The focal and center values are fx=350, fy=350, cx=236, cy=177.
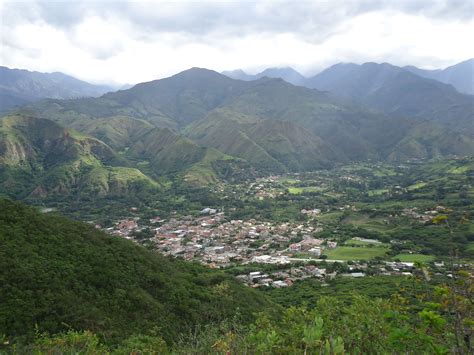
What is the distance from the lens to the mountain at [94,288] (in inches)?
1209

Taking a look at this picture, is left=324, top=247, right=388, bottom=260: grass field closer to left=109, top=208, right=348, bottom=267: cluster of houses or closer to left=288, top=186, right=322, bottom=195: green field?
left=109, top=208, right=348, bottom=267: cluster of houses

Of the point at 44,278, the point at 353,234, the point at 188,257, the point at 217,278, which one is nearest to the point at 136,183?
the point at 188,257

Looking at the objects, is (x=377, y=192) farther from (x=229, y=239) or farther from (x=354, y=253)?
(x=229, y=239)

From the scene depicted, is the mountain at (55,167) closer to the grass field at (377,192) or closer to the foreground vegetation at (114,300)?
the grass field at (377,192)

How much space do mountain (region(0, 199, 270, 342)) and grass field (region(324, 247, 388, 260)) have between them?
39.5 m

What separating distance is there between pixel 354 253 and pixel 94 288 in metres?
64.9

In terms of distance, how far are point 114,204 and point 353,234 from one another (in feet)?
328

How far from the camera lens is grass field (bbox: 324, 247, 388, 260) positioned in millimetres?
82188

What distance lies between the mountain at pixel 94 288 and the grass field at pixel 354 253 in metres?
39.5

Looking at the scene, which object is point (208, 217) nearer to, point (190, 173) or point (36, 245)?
point (190, 173)

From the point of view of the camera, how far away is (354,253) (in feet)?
277

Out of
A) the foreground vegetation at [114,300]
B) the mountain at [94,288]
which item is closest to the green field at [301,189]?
the foreground vegetation at [114,300]

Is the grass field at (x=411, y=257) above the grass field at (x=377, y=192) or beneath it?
above

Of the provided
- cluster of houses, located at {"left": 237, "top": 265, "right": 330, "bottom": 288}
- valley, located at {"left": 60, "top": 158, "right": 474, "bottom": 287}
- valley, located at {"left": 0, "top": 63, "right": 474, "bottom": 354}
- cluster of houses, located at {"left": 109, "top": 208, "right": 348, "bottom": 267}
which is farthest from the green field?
cluster of houses, located at {"left": 237, "top": 265, "right": 330, "bottom": 288}
